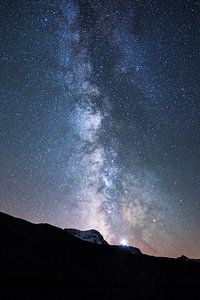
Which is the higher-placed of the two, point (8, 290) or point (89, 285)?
point (89, 285)

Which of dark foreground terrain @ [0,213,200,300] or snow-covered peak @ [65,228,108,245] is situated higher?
snow-covered peak @ [65,228,108,245]

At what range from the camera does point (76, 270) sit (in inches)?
329

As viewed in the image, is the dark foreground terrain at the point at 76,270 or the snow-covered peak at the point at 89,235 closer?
the dark foreground terrain at the point at 76,270

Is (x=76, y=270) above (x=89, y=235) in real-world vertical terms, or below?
below

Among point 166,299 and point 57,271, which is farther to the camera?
point 166,299

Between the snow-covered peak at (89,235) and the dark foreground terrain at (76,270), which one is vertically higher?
the snow-covered peak at (89,235)

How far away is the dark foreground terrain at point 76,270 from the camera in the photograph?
659 centimetres

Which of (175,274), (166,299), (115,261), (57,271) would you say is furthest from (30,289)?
(175,274)

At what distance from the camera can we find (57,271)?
7570mm

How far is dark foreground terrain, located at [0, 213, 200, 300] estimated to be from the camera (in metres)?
6.59

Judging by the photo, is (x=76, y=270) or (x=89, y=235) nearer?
(x=76, y=270)

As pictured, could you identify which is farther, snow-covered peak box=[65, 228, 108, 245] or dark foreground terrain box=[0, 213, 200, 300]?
snow-covered peak box=[65, 228, 108, 245]

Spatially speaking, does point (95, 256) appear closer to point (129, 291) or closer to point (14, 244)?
point (129, 291)

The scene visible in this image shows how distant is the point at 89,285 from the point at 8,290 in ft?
7.51
